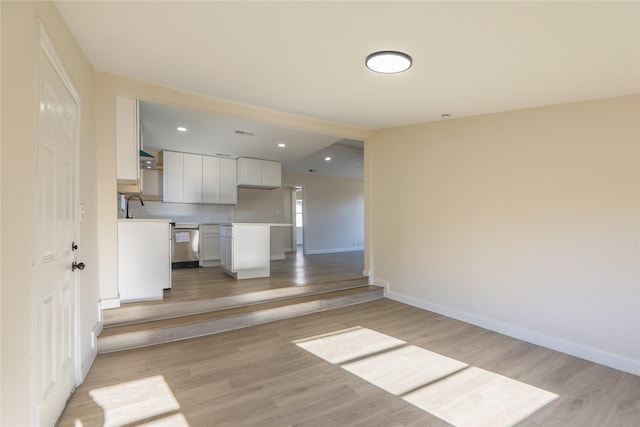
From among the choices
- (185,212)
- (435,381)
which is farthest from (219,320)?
(185,212)

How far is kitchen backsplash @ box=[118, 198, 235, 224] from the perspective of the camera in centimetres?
583

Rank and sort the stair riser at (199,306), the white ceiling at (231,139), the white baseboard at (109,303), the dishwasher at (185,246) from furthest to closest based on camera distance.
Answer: the dishwasher at (185,246), the white ceiling at (231,139), the stair riser at (199,306), the white baseboard at (109,303)

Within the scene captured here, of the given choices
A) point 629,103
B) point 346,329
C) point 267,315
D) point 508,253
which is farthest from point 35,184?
point 629,103

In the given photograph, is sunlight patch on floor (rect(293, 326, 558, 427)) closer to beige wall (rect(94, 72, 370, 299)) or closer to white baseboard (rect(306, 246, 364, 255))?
beige wall (rect(94, 72, 370, 299))

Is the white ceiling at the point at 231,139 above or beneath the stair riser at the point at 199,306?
above

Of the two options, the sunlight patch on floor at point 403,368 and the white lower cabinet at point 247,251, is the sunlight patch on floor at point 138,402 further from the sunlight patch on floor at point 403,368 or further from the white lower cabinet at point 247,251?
the white lower cabinet at point 247,251

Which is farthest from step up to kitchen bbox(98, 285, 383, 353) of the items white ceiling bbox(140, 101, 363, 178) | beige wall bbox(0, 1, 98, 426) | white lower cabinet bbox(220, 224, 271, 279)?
white ceiling bbox(140, 101, 363, 178)

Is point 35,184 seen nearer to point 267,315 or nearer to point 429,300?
point 267,315

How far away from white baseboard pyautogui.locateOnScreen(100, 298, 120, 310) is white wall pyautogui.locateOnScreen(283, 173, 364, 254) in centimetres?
568

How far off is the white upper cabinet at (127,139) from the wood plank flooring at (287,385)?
1714 millimetres

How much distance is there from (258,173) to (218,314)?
3.94m

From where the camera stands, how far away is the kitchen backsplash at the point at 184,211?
5.83 m

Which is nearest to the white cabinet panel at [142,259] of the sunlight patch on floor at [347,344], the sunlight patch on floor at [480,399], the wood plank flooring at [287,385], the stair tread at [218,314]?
the stair tread at [218,314]

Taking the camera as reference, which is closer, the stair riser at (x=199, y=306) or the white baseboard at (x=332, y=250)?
the stair riser at (x=199, y=306)
